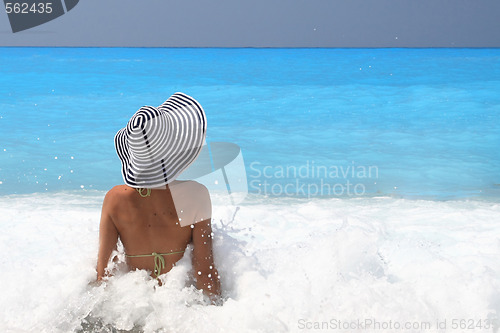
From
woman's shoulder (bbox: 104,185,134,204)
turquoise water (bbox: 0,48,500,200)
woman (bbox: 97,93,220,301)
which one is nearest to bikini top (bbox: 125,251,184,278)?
woman (bbox: 97,93,220,301)

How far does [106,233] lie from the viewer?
1589 mm

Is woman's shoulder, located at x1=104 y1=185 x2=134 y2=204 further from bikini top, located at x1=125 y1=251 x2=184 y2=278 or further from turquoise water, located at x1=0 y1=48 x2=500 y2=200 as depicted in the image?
turquoise water, located at x1=0 y1=48 x2=500 y2=200

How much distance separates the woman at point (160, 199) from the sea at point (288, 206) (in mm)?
64

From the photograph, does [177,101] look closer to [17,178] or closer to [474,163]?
[17,178]

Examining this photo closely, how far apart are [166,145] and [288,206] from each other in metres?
1.96

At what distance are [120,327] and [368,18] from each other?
17.8 m

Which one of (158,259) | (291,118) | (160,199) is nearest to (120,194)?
(160,199)

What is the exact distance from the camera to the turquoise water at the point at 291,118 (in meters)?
4.42

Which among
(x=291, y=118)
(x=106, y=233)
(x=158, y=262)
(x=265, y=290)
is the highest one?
(x=106, y=233)

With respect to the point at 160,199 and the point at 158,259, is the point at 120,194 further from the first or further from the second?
the point at 158,259

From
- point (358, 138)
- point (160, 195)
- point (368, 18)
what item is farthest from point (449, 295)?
point (368, 18)

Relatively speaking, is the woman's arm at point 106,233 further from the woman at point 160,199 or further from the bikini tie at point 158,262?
the bikini tie at point 158,262

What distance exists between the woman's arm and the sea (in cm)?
7

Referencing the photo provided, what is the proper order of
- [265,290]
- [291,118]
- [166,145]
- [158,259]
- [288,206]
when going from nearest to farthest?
[166,145] < [158,259] < [265,290] < [288,206] < [291,118]
